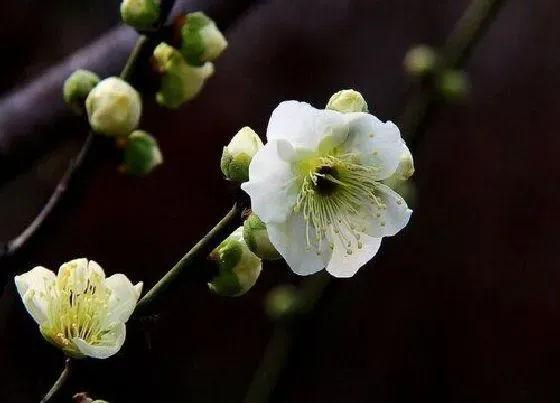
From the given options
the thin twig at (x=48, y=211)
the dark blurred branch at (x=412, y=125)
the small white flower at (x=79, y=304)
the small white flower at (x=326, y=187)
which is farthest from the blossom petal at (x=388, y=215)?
the dark blurred branch at (x=412, y=125)

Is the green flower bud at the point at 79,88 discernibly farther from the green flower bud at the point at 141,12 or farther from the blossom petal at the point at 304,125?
the blossom petal at the point at 304,125

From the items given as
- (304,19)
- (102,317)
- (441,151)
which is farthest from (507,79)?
(102,317)

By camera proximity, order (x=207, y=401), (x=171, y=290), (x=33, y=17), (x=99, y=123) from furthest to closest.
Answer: (x=207, y=401) < (x=33, y=17) < (x=99, y=123) < (x=171, y=290)

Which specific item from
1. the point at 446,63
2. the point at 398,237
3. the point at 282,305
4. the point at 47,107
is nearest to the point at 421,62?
the point at 446,63

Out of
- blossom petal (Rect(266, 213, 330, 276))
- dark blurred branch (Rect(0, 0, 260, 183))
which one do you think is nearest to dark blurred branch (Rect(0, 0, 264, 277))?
dark blurred branch (Rect(0, 0, 260, 183))

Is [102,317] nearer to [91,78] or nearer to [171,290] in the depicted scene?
[171,290]

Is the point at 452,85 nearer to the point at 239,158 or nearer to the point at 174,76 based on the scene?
the point at 174,76
